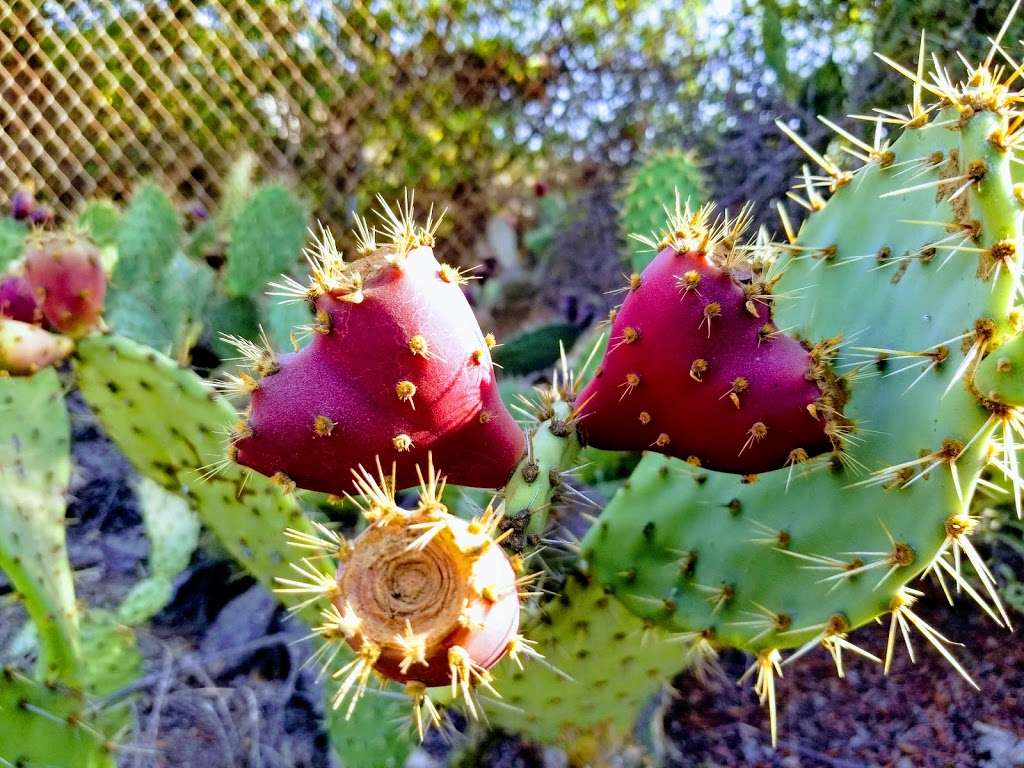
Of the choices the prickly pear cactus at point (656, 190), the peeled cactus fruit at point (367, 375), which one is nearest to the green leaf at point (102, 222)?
the prickly pear cactus at point (656, 190)

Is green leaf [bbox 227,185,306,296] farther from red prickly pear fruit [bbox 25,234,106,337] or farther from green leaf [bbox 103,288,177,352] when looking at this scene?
red prickly pear fruit [bbox 25,234,106,337]

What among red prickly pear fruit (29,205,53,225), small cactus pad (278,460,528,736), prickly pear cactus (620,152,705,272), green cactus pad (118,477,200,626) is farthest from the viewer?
red prickly pear fruit (29,205,53,225)

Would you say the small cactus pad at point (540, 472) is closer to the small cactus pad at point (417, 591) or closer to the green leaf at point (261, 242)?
the small cactus pad at point (417, 591)

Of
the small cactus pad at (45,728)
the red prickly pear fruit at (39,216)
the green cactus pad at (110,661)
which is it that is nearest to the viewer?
the small cactus pad at (45,728)

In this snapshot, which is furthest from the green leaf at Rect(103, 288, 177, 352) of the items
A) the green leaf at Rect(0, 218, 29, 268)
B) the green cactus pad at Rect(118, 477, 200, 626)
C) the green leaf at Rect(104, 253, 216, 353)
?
the green cactus pad at Rect(118, 477, 200, 626)

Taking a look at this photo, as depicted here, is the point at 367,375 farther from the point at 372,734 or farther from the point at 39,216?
the point at 39,216

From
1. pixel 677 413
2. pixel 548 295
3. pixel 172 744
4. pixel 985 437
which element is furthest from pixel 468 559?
pixel 548 295
